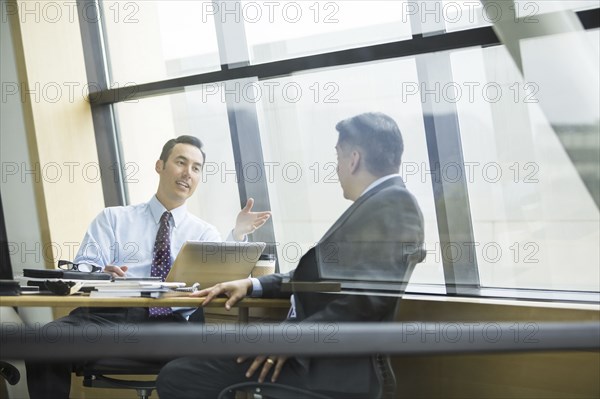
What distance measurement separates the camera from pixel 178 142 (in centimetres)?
176

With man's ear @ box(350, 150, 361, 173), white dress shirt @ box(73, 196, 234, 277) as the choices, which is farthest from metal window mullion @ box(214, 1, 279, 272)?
man's ear @ box(350, 150, 361, 173)

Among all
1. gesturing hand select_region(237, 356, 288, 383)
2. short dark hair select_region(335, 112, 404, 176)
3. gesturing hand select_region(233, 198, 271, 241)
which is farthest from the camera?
gesturing hand select_region(233, 198, 271, 241)

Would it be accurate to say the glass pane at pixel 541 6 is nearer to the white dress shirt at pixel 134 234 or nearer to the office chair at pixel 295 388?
the office chair at pixel 295 388

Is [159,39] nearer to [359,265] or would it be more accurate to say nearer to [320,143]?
[320,143]

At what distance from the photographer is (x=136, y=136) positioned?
5.88ft

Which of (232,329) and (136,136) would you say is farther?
(136,136)

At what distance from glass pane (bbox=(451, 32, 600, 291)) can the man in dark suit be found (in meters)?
0.16

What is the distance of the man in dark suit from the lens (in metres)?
1.48

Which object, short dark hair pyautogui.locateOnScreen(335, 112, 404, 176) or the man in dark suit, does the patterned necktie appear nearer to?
the man in dark suit

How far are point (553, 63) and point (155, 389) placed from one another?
1.04 meters

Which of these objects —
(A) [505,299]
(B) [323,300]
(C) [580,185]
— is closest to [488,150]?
(C) [580,185]

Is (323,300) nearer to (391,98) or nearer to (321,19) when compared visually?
(391,98)

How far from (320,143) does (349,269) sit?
0.29 meters

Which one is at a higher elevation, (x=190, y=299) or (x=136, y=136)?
(x=136, y=136)
